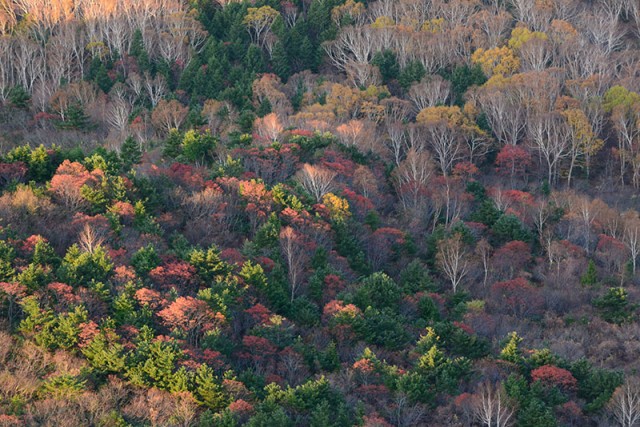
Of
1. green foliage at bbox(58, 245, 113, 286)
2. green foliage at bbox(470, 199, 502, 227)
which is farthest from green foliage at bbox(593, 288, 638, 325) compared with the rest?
green foliage at bbox(58, 245, 113, 286)

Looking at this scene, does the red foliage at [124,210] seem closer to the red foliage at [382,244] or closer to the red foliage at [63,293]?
the red foliage at [63,293]

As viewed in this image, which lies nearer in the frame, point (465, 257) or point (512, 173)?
point (465, 257)

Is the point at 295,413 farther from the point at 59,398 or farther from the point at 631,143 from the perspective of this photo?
the point at 631,143

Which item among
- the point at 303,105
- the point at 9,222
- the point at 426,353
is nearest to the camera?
the point at 426,353

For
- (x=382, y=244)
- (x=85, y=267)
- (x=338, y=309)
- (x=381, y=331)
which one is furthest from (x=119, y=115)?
(x=381, y=331)

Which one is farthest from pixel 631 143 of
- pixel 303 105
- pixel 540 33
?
pixel 303 105

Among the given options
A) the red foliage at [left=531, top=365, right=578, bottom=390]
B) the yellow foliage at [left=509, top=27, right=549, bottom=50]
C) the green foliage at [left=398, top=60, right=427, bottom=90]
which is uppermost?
the yellow foliage at [left=509, top=27, right=549, bottom=50]

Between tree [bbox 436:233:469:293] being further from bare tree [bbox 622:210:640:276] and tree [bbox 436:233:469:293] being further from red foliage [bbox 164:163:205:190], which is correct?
red foliage [bbox 164:163:205:190]
